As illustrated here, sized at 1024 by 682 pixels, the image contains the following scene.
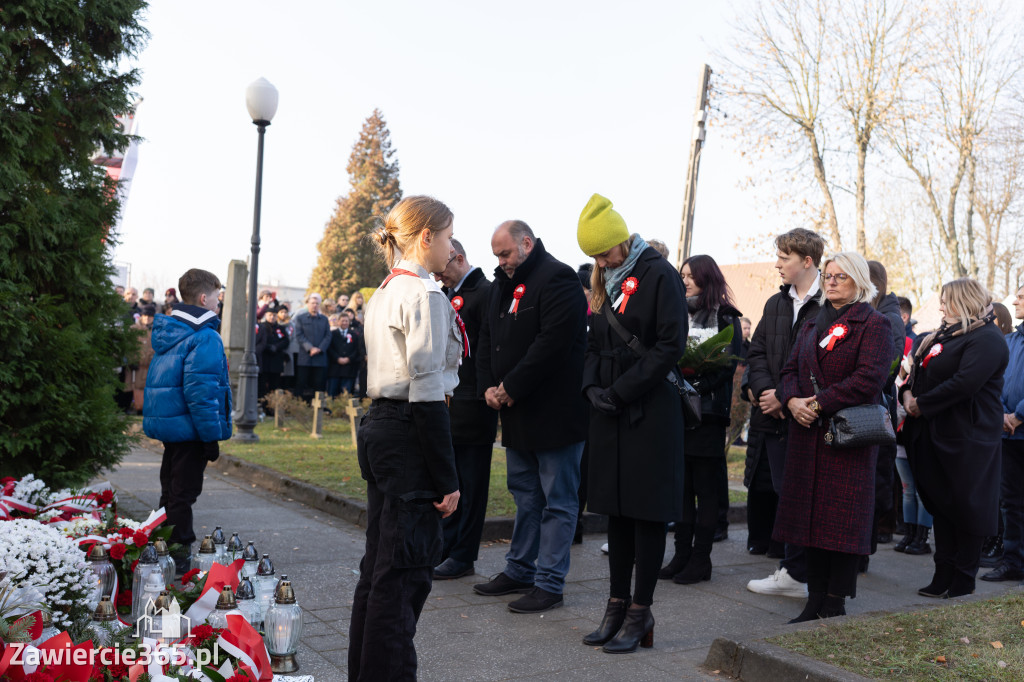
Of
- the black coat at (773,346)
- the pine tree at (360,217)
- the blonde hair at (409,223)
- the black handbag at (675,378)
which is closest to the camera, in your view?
the blonde hair at (409,223)

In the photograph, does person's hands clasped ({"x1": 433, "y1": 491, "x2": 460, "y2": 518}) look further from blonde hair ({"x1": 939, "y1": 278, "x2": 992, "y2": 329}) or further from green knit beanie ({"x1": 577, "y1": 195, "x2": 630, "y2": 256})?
blonde hair ({"x1": 939, "y1": 278, "x2": 992, "y2": 329})

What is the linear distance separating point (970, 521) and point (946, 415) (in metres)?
0.74

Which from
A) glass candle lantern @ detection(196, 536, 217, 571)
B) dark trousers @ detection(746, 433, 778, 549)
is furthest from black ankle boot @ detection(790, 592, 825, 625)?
glass candle lantern @ detection(196, 536, 217, 571)

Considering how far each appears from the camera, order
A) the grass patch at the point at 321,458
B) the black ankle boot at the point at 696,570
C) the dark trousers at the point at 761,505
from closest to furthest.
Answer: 1. the black ankle boot at the point at 696,570
2. the dark trousers at the point at 761,505
3. the grass patch at the point at 321,458

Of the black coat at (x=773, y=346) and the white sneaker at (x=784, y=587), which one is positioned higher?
the black coat at (x=773, y=346)

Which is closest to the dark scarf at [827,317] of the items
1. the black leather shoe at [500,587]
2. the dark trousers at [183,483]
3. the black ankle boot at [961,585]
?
the black ankle boot at [961,585]

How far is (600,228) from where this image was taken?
4848 millimetres

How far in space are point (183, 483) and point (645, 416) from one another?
10.3ft

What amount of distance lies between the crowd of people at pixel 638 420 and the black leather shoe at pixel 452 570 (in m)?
0.02

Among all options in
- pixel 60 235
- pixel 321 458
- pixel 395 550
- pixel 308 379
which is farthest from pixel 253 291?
pixel 395 550

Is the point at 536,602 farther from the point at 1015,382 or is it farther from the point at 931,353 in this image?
the point at 1015,382

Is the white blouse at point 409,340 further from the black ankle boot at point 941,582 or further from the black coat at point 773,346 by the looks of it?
the black ankle boot at point 941,582

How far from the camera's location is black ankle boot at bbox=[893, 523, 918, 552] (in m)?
7.71

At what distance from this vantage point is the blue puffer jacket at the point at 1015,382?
23.3ft
